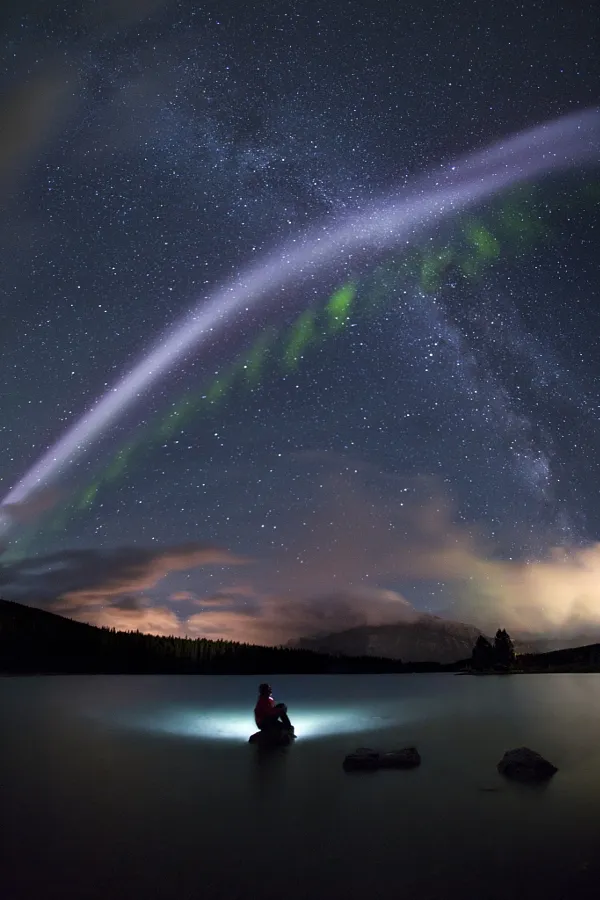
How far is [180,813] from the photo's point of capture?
54.3 ft

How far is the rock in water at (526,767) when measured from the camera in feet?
66.1

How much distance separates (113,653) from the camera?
15750cm

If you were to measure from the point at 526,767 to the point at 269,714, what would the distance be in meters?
10.3

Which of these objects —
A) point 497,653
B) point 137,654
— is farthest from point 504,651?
point 137,654

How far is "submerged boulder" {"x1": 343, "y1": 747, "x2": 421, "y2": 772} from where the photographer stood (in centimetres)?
2173

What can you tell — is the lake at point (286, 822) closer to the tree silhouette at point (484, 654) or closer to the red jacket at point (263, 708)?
the red jacket at point (263, 708)

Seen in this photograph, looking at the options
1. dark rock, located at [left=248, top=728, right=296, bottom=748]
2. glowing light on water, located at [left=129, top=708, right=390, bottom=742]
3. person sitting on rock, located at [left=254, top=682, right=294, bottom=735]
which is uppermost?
person sitting on rock, located at [left=254, top=682, right=294, bottom=735]

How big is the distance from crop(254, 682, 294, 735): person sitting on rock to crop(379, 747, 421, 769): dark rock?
5.16m

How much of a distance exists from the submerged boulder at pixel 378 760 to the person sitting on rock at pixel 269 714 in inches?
186

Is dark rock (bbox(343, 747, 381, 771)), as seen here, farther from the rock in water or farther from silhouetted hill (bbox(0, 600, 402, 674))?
silhouetted hill (bbox(0, 600, 402, 674))

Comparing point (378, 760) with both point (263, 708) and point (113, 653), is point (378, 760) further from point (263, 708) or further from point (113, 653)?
point (113, 653)

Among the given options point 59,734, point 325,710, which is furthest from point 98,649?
point 59,734

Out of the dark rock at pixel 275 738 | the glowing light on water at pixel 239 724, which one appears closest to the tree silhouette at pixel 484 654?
the glowing light on water at pixel 239 724

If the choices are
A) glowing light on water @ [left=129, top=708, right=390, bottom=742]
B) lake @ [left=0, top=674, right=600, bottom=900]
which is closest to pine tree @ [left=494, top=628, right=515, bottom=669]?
glowing light on water @ [left=129, top=708, right=390, bottom=742]
